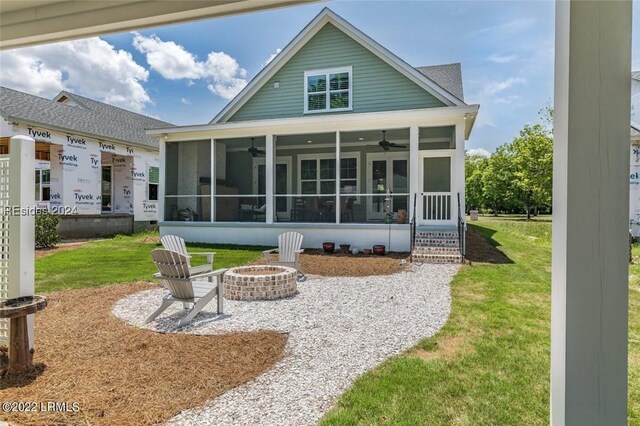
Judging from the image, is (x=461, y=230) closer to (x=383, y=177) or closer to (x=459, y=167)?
(x=459, y=167)

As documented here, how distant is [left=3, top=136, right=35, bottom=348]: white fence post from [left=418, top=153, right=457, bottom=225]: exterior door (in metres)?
9.65

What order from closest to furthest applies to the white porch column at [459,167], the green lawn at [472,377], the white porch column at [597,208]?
the white porch column at [597,208] < the green lawn at [472,377] < the white porch column at [459,167]

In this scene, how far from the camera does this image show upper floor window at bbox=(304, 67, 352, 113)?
45.2 feet

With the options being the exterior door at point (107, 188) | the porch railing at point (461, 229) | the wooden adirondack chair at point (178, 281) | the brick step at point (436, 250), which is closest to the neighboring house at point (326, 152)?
the porch railing at point (461, 229)

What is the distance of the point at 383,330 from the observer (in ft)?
15.5

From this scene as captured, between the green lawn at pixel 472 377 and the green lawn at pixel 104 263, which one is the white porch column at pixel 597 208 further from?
the green lawn at pixel 104 263

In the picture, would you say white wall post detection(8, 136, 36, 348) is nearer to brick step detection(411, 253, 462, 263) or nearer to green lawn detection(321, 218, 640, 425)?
green lawn detection(321, 218, 640, 425)

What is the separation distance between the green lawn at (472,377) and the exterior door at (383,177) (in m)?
9.00

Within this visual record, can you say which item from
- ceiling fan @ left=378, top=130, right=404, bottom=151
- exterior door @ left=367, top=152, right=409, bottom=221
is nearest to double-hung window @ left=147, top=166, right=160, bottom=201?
exterior door @ left=367, top=152, right=409, bottom=221

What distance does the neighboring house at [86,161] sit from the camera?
15.0 metres

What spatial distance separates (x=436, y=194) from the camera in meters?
11.1

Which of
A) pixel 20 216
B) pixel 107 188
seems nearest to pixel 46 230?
pixel 107 188

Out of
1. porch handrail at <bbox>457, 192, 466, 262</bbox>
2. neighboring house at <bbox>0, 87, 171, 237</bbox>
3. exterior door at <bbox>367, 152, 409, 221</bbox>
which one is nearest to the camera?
porch handrail at <bbox>457, 192, 466, 262</bbox>

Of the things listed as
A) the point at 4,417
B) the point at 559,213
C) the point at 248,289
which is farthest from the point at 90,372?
the point at 559,213
